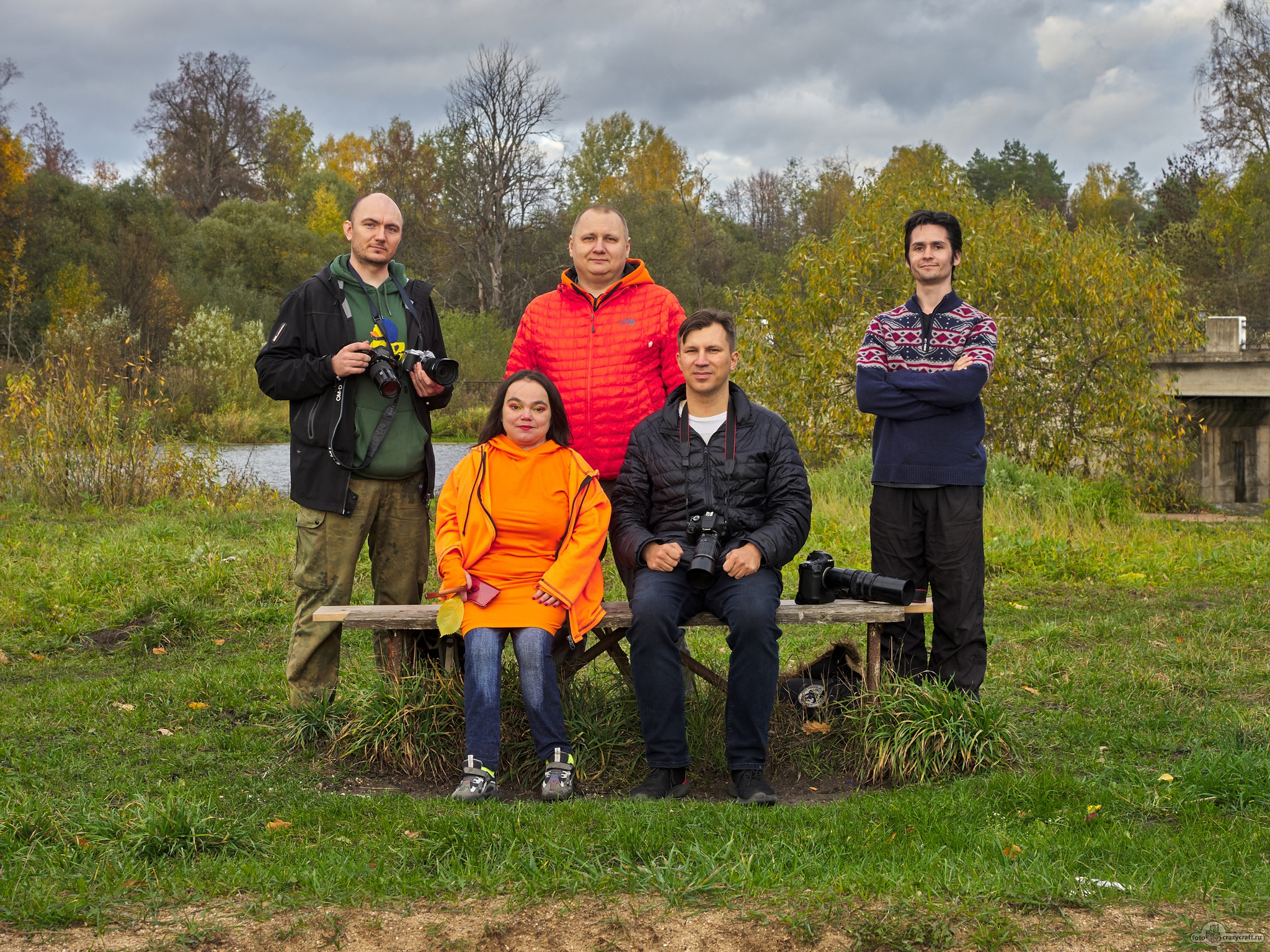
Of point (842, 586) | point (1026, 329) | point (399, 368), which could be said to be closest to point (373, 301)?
point (399, 368)

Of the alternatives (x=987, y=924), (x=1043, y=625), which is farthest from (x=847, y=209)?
(x=987, y=924)

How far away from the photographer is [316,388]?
440 cm

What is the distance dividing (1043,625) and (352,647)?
438 cm

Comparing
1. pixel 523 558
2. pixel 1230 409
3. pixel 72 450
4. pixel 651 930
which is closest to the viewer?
pixel 651 930

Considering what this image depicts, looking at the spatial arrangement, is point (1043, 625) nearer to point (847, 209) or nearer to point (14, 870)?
point (14, 870)

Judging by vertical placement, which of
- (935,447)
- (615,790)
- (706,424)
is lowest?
(615,790)

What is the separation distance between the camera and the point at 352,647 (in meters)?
6.71

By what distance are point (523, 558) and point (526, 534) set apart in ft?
0.31

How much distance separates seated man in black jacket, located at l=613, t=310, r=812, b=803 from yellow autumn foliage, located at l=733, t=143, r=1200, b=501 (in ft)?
29.9

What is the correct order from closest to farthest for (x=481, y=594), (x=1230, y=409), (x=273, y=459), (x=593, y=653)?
(x=481, y=594) < (x=593, y=653) < (x=273, y=459) < (x=1230, y=409)

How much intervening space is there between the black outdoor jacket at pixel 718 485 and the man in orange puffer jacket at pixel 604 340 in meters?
0.23

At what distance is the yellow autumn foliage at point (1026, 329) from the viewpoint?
43.4ft

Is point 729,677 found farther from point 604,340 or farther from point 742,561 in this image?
point 604,340

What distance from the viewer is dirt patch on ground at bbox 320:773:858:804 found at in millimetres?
4008
